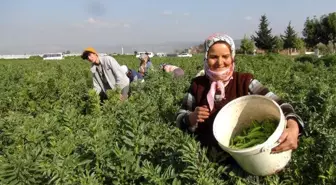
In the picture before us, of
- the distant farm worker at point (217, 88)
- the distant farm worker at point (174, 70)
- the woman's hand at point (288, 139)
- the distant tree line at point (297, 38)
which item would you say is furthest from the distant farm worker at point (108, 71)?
the distant tree line at point (297, 38)

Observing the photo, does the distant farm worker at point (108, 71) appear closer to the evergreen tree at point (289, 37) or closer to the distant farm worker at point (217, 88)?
the distant farm worker at point (217, 88)

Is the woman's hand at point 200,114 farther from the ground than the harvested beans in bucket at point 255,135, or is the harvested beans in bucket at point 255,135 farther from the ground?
the woman's hand at point 200,114

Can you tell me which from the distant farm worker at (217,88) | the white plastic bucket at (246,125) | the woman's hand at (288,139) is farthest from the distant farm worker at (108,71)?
the woman's hand at (288,139)

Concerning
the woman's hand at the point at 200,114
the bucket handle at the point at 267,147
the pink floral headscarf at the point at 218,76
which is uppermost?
the pink floral headscarf at the point at 218,76

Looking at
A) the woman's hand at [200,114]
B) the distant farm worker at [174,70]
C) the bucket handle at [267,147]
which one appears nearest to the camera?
the bucket handle at [267,147]

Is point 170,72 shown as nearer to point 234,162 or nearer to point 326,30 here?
point 234,162

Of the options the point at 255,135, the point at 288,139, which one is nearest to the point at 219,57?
the point at 255,135

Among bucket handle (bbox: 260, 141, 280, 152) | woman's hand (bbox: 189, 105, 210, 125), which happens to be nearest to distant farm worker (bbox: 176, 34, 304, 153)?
woman's hand (bbox: 189, 105, 210, 125)

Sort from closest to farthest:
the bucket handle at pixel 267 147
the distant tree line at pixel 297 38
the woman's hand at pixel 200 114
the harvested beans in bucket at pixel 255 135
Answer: the bucket handle at pixel 267 147 < the harvested beans in bucket at pixel 255 135 < the woman's hand at pixel 200 114 < the distant tree line at pixel 297 38

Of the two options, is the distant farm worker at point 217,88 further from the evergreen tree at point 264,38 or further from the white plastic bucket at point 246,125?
the evergreen tree at point 264,38

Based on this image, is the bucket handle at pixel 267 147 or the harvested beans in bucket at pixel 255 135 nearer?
the bucket handle at pixel 267 147

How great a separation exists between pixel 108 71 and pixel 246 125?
4971 millimetres

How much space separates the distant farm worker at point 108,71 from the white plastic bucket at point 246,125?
4.66 meters

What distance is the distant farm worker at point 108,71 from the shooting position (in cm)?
720
